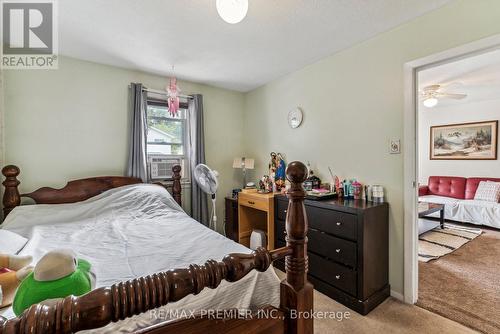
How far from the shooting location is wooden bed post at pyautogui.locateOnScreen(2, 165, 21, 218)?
84.0 inches

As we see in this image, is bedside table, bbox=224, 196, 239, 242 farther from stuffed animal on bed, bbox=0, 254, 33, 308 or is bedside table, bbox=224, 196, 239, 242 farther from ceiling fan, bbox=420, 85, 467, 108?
ceiling fan, bbox=420, 85, 467, 108

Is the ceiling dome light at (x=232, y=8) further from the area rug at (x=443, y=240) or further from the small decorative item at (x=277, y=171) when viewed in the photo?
the area rug at (x=443, y=240)

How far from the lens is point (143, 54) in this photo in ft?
8.03

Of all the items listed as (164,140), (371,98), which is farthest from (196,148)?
(371,98)

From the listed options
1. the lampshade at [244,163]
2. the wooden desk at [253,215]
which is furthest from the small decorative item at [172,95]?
the wooden desk at [253,215]

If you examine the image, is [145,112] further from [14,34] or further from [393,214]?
[393,214]

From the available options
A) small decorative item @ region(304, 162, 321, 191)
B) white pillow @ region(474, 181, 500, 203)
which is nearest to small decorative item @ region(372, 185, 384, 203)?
small decorative item @ region(304, 162, 321, 191)

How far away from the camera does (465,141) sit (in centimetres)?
466

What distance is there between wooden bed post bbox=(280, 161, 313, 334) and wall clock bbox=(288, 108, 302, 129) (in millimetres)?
2031

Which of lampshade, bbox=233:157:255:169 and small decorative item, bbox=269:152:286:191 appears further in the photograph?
lampshade, bbox=233:157:255:169

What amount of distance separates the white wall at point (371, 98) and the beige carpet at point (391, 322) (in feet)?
0.75

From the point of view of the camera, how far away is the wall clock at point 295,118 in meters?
2.91

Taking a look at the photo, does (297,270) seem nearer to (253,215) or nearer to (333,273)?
(333,273)

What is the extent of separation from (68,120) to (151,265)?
219 cm
